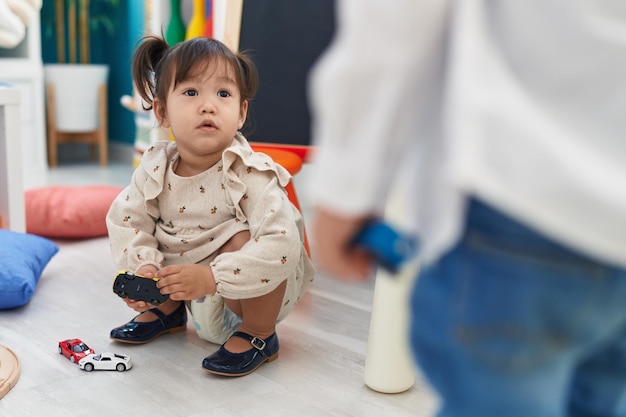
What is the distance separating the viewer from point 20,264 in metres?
1.43

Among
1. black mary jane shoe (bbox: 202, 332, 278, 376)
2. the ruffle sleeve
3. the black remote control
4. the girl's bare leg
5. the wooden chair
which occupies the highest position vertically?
the ruffle sleeve

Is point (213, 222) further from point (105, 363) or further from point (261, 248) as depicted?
point (105, 363)

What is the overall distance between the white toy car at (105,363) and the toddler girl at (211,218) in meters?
0.09

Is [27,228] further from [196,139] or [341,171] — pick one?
[341,171]

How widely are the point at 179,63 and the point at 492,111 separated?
2.87 ft

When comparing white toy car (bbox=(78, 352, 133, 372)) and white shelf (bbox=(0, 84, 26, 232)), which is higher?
white shelf (bbox=(0, 84, 26, 232))

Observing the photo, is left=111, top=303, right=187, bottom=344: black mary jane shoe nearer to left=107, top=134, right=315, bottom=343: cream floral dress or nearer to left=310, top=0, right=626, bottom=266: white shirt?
left=107, top=134, right=315, bottom=343: cream floral dress

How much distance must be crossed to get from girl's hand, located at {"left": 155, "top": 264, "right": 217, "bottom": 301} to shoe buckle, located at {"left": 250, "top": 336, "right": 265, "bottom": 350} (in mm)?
117

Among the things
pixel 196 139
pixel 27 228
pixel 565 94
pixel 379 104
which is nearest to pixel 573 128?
pixel 565 94

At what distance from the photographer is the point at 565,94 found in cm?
47

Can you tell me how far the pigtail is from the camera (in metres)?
1.30

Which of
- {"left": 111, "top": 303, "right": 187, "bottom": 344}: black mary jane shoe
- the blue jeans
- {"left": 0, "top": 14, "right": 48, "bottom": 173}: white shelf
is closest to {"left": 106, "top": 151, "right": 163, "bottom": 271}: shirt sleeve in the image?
{"left": 111, "top": 303, "right": 187, "bottom": 344}: black mary jane shoe

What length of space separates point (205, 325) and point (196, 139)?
0.32 m

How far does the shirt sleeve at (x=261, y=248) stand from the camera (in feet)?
3.69
